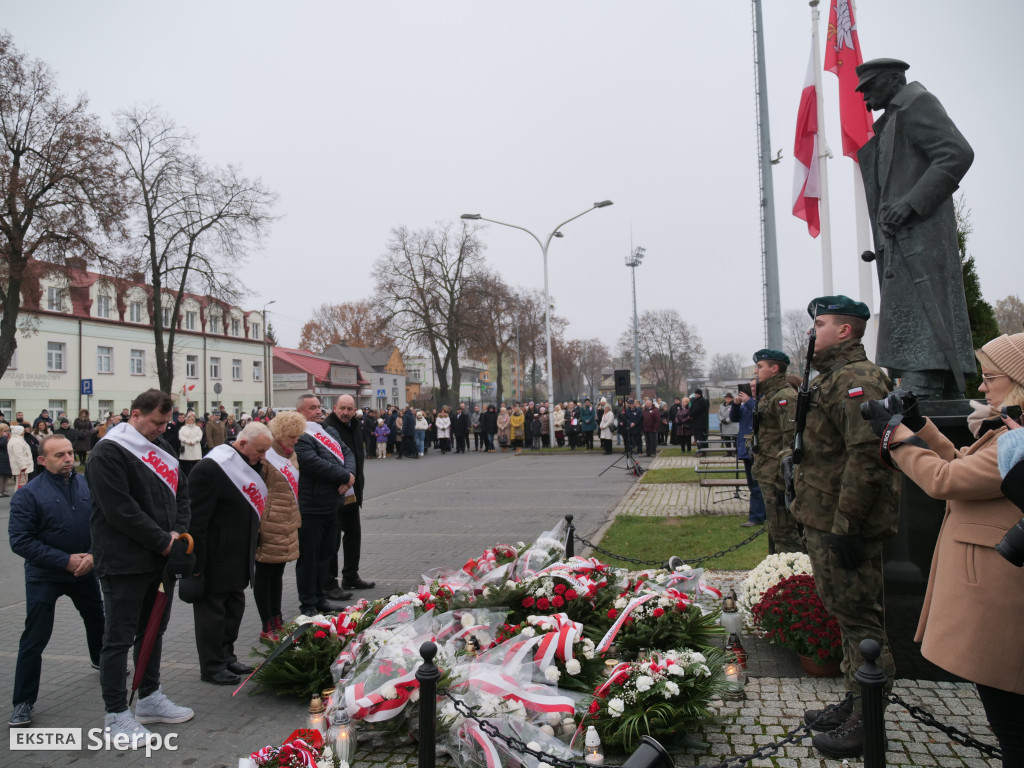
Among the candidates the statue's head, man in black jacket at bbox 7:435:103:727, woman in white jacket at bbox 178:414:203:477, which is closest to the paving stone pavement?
man in black jacket at bbox 7:435:103:727

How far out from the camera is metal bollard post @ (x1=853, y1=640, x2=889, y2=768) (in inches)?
99.3

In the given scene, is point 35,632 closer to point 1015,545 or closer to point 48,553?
point 48,553

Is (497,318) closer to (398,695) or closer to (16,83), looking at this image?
(16,83)

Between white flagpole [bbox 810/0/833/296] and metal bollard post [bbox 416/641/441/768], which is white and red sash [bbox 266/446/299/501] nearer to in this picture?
metal bollard post [bbox 416/641/441/768]

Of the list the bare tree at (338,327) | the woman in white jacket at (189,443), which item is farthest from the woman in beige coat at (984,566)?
Result: the bare tree at (338,327)

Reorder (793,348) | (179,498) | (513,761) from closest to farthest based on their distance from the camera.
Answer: (513,761) < (179,498) < (793,348)

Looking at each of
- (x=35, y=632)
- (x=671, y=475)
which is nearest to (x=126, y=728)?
(x=35, y=632)

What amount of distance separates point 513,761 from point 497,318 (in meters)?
48.6

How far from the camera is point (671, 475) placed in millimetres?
17969

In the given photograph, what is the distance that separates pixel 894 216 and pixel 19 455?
1824 cm

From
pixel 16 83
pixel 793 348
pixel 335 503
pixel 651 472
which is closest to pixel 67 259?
pixel 16 83

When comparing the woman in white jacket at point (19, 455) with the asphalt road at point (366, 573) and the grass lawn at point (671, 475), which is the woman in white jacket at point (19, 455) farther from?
the grass lawn at point (671, 475)

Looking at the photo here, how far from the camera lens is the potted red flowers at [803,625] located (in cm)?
470

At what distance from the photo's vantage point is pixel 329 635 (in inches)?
202
